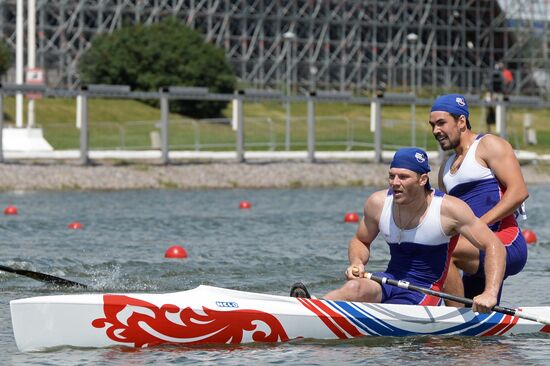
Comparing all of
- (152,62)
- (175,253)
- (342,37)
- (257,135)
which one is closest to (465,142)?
(175,253)

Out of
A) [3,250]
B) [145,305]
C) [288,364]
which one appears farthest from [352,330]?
[3,250]

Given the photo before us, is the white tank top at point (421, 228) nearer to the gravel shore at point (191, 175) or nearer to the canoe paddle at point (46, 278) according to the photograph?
the canoe paddle at point (46, 278)

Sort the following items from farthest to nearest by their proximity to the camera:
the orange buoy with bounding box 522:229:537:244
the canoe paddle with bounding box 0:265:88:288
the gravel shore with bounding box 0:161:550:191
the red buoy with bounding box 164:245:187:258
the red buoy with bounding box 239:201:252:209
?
the gravel shore with bounding box 0:161:550:191, the red buoy with bounding box 239:201:252:209, the orange buoy with bounding box 522:229:537:244, the red buoy with bounding box 164:245:187:258, the canoe paddle with bounding box 0:265:88:288

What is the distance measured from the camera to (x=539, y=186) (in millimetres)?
→ 35969

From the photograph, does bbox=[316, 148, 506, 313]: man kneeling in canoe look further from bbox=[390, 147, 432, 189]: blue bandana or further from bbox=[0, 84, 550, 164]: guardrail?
bbox=[0, 84, 550, 164]: guardrail

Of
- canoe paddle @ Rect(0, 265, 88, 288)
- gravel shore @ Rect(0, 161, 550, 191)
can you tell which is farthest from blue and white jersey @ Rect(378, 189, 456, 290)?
gravel shore @ Rect(0, 161, 550, 191)

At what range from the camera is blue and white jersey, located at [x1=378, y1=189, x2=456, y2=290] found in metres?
10.1

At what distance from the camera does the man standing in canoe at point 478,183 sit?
1034 cm

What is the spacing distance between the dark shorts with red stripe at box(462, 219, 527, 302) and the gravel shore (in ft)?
69.0

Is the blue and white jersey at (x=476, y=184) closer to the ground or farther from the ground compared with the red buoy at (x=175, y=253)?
farther from the ground

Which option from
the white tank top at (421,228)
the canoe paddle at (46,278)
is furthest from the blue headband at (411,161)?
the canoe paddle at (46,278)

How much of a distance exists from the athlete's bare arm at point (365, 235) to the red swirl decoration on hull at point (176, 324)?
74cm

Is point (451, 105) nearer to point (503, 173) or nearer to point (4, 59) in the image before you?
point (503, 173)

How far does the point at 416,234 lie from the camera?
33.1 ft
